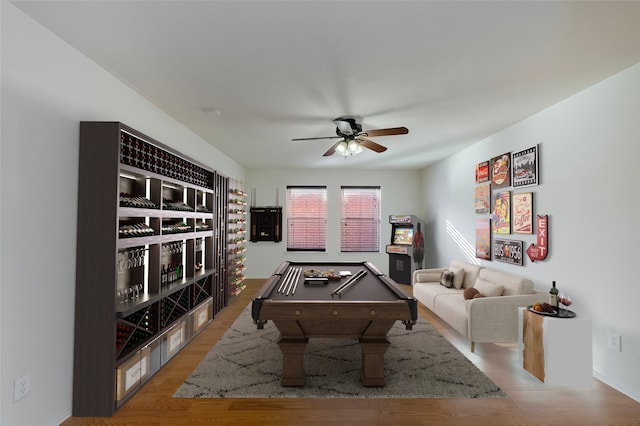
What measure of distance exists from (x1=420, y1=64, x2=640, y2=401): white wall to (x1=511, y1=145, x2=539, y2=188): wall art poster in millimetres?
87

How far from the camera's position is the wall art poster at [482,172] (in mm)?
5281

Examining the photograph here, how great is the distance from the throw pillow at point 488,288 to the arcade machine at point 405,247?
2.67 m

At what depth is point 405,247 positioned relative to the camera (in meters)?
7.70

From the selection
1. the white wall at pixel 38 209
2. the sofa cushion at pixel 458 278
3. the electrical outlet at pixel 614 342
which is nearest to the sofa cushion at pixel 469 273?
the sofa cushion at pixel 458 278

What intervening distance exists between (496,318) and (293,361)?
2.38 meters

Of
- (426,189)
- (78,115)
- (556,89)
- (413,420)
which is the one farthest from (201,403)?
(426,189)

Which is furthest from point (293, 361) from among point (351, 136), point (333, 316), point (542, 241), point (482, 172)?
point (482, 172)

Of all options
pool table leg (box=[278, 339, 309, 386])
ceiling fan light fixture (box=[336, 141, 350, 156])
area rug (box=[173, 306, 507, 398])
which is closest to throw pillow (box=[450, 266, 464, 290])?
area rug (box=[173, 306, 507, 398])

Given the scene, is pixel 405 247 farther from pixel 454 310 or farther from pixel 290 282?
pixel 290 282

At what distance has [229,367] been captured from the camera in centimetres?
344

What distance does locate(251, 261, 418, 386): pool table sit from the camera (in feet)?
9.16

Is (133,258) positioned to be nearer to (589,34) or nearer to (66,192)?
(66,192)

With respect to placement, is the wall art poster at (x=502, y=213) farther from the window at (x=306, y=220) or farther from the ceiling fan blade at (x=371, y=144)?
the window at (x=306, y=220)

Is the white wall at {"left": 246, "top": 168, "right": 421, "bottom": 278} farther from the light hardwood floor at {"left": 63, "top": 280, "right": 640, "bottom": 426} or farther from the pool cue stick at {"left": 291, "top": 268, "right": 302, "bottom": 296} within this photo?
the light hardwood floor at {"left": 63, "top": 280, "right": 640, "bottom": 426}
